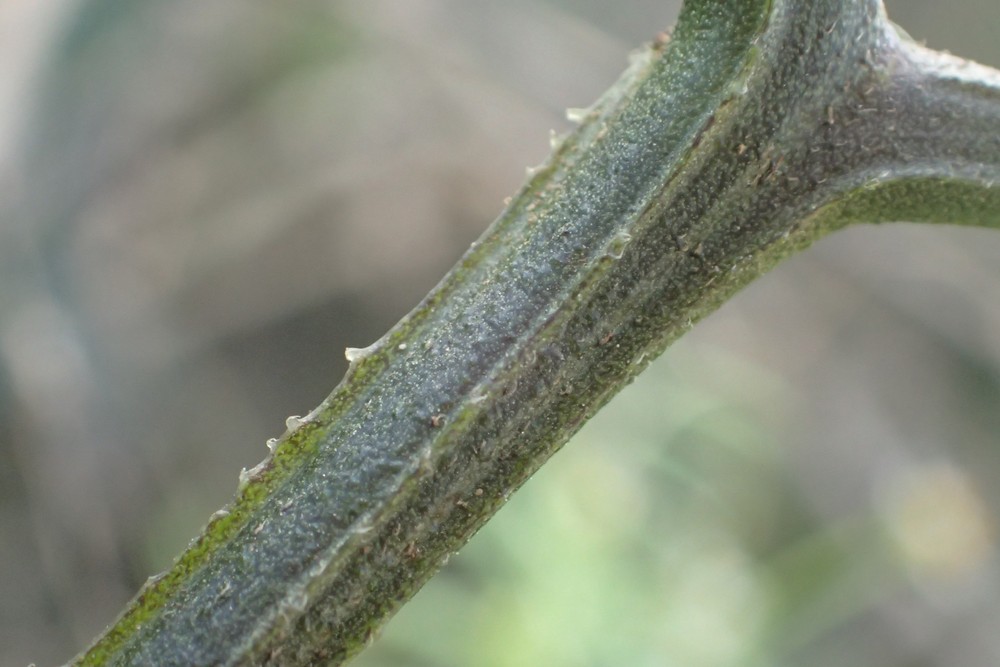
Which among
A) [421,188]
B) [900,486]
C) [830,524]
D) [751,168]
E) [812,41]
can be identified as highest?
[900,486]

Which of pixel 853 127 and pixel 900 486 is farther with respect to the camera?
pixel 900 486

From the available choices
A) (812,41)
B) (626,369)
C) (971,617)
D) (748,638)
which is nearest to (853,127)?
(812,41)

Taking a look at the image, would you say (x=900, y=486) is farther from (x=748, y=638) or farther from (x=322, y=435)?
(x=322, y=435)

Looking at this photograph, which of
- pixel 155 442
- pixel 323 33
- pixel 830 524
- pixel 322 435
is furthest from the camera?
pixel 830 524

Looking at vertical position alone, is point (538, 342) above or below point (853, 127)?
below

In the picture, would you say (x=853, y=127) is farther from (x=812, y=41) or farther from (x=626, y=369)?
(x=626, y=369)

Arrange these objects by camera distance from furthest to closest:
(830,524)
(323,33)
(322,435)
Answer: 1. (830,524)
2. (323,33)
3. (322,435)
